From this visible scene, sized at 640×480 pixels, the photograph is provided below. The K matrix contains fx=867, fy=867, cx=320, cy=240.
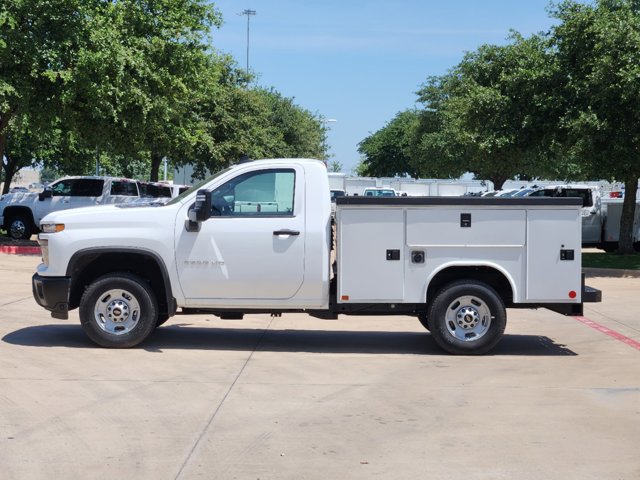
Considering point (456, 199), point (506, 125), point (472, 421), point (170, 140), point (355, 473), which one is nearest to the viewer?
point (355, 473)

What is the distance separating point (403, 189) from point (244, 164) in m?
53.4

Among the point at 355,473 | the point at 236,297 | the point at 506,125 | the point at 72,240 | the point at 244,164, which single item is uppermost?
the point at 506,125

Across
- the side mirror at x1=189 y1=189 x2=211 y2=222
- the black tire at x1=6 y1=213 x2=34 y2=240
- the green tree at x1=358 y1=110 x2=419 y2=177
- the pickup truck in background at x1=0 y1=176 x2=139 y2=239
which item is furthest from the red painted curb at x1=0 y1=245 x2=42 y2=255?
the green tree at x1=358 y1=110 x2=419 y2=177

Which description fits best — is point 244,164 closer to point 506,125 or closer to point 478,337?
point 478,337

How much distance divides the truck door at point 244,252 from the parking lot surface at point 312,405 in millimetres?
763

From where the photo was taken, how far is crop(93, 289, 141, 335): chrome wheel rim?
9742 mm

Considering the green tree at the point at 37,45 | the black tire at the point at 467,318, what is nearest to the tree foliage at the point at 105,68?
the green tree at the point at 37,45

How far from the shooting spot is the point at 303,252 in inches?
376

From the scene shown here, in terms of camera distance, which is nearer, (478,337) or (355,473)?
(355,473)

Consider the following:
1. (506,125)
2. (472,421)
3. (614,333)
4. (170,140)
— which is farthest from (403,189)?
(472,421)

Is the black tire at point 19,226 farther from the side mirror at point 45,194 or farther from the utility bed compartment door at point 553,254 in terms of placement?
the utility bed compartment door at point 553,254

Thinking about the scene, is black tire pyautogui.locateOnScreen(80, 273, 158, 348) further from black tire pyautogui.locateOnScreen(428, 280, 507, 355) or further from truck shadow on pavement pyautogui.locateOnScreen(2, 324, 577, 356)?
black tire pyautogui.locateOnScreen(428, 280, 507, 355)

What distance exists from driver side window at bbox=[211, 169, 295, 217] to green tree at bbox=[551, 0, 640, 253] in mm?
12402

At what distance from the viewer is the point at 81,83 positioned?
22406 millimetres
